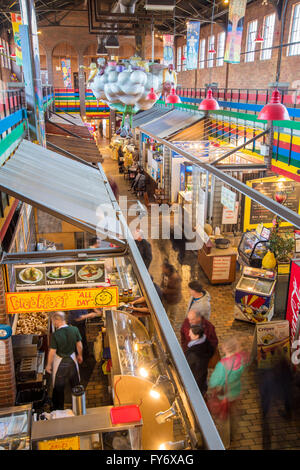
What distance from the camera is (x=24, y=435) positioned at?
3156 mm

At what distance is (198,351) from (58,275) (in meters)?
1.97

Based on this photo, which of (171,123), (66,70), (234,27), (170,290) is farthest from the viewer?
(66,70)

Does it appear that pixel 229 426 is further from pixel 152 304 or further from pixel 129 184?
pixel 129 184

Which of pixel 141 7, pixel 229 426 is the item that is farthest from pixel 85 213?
pixel 141 7

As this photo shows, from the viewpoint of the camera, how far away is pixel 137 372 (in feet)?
14.7


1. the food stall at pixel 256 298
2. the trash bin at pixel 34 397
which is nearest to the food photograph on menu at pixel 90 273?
the trash bin at pixel 34 397

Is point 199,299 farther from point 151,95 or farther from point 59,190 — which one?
point 151,95

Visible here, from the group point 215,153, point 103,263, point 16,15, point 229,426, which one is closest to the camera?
point 103,263

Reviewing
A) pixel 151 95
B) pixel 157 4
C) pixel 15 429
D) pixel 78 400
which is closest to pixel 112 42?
pixel 157 4

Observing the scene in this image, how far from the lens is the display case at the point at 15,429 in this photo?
10.0 feet

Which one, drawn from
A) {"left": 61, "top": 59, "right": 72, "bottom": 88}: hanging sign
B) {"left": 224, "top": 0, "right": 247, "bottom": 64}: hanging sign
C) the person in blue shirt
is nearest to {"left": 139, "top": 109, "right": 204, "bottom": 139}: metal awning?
{"left": 224, "top": 0, "right": 247, "bottom": 64}: hanging sign

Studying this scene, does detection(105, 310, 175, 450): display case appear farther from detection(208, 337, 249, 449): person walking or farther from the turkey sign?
the turkey sign

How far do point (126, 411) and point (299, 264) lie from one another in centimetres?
415
